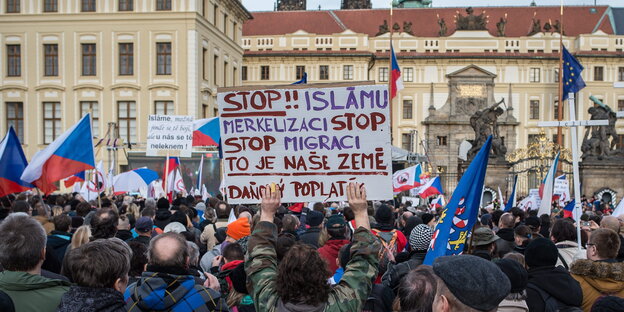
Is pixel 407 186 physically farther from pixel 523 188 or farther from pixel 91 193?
pixel 523 188

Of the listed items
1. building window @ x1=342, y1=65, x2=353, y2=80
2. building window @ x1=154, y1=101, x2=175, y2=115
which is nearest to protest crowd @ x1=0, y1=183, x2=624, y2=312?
building window @ x1=154, y1=101, x2=175, y2=115

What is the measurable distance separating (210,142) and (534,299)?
16.5 metres

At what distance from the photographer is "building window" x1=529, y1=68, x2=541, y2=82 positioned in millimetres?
64312

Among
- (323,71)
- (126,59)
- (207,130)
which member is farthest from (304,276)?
(323,71)

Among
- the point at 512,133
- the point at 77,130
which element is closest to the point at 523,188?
the point at 512,133

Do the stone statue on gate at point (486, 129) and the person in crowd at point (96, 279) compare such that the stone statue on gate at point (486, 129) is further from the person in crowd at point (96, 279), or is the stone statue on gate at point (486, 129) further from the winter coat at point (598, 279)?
the person in crowd at point (96, 279)

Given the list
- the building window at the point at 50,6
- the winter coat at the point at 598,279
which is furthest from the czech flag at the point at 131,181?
the building window at the point at 50,6

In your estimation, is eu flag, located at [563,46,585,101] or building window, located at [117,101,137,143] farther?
building window, located at [117,101,137,143]

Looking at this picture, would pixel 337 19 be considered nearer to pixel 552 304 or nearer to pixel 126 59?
pixel 126 59

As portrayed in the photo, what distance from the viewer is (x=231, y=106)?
4891 millimetres

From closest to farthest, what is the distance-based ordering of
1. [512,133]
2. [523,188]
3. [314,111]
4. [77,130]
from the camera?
[314,111] → [77,130] → [523,188] → [512,133]

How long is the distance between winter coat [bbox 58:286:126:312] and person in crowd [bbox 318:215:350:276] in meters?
2.47

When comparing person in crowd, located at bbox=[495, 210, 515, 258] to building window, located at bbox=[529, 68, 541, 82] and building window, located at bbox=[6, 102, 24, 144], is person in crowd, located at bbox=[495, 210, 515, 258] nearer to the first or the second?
building window, located at bbox=[6, 102, 24, 144]

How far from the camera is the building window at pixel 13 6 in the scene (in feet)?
136
